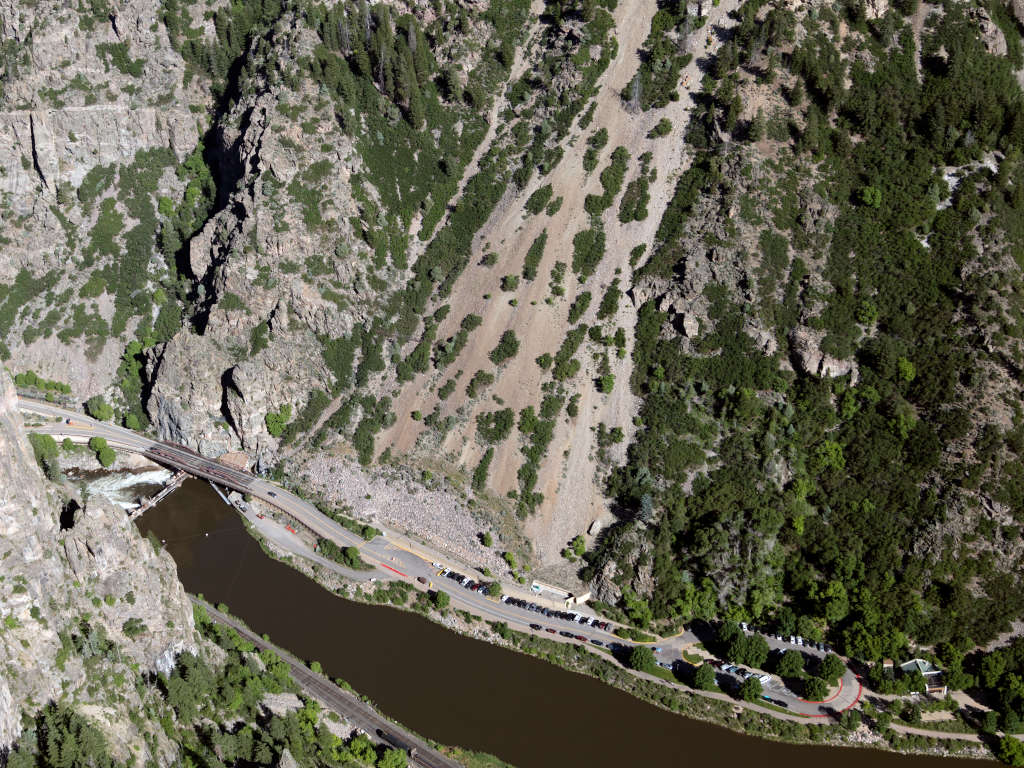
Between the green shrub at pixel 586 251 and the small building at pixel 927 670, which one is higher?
the green shrub at pixel 586 251

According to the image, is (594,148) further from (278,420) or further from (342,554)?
(342,554)

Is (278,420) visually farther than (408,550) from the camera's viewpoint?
Yes

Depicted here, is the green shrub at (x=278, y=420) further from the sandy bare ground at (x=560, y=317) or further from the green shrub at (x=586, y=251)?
the green shrub at (x=586, y=251)

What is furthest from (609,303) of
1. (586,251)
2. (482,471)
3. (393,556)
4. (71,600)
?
(71,600)

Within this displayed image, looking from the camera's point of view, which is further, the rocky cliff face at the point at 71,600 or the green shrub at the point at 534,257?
the green shrub at the point at 534,257

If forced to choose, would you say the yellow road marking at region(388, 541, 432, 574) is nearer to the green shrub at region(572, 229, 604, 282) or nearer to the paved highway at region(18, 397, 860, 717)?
the paved highway at region(18, 397, 860, 717)

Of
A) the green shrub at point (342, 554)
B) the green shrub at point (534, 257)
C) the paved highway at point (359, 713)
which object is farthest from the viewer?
the green shrub at point (534, 257)

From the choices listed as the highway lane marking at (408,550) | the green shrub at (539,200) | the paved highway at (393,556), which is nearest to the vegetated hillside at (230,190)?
the paved highway at (393,556)
